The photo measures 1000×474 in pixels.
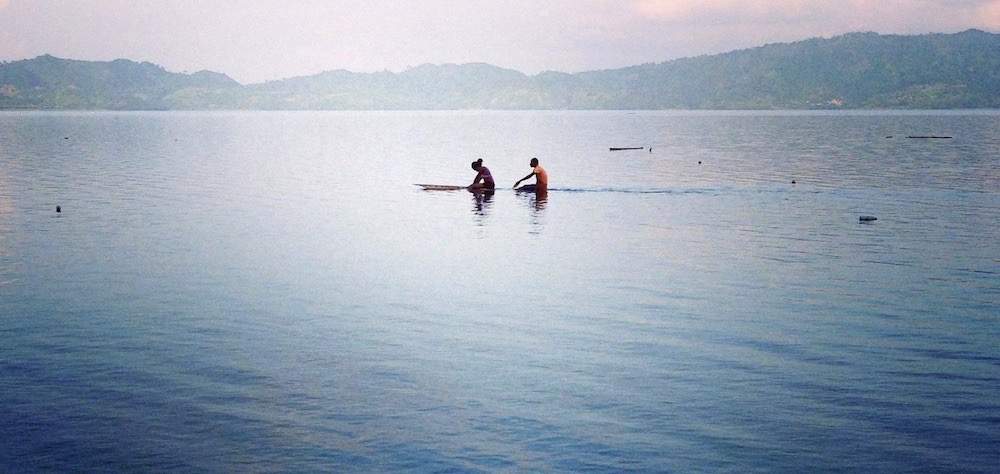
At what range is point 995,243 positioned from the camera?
39.1 m

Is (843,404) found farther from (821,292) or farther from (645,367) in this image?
(821,292)

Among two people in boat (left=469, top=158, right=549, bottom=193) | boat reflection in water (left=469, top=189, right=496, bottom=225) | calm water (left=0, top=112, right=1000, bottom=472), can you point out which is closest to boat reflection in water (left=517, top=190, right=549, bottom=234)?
two people in boat (left=469, top=158, right=549, bottom=193)

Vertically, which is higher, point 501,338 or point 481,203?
point 481,203

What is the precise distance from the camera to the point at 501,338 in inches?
938

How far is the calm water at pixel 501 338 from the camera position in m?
16.3

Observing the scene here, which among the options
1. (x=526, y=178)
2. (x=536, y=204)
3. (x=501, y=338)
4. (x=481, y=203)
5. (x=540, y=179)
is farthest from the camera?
(x=540, y=179)

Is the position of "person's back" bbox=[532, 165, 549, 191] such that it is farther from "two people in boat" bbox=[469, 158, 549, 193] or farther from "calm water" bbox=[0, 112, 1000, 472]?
"calm water" bbox=[0, 112, 1000, 472]

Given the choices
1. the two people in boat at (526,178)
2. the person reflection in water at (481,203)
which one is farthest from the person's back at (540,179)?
the person reflection in water at (481,203)

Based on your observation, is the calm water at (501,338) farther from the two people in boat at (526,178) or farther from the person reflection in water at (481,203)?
A: the two people in boat at (526,178)

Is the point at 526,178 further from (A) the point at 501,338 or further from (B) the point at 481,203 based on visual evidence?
(A) the point at 501,338

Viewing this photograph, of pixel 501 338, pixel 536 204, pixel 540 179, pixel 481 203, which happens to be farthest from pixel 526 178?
pixel 501 338

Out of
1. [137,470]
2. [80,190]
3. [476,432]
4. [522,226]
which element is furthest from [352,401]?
[80,190]

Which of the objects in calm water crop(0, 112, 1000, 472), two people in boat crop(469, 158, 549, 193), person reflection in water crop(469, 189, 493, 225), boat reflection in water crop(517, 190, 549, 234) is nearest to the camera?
calm water crop(0, 112, 1000, 472)

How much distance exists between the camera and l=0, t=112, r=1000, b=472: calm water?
16.3 m
